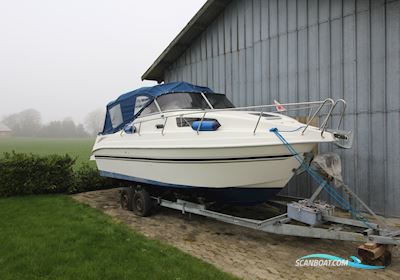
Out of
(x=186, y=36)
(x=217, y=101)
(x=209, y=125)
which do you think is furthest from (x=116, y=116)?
(x=186, y=36)

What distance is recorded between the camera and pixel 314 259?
3.80 m

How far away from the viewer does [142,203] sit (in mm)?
5840

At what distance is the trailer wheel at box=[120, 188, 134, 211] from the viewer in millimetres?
6246

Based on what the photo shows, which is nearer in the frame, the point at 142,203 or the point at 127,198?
the point at 142,203

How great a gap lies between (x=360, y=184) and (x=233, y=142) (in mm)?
2939

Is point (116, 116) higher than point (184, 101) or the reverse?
the reverse

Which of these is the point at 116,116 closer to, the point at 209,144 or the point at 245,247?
the point at 209,144

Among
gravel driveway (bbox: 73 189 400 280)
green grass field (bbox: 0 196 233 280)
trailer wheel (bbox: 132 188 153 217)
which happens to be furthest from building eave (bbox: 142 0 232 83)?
green grass field (bbox: 0 196 233 280)

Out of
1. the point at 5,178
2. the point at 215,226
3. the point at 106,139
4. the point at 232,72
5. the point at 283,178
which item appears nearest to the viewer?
the point at 283,178

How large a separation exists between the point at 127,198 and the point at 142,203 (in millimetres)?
614

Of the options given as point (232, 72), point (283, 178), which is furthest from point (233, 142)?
point (232, 72)

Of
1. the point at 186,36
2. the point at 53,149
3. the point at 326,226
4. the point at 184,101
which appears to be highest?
the point at 186,36

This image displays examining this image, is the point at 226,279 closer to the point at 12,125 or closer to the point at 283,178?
the point at 283,178

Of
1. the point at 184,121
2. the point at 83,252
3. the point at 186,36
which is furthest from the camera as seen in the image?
the point at 186,36
